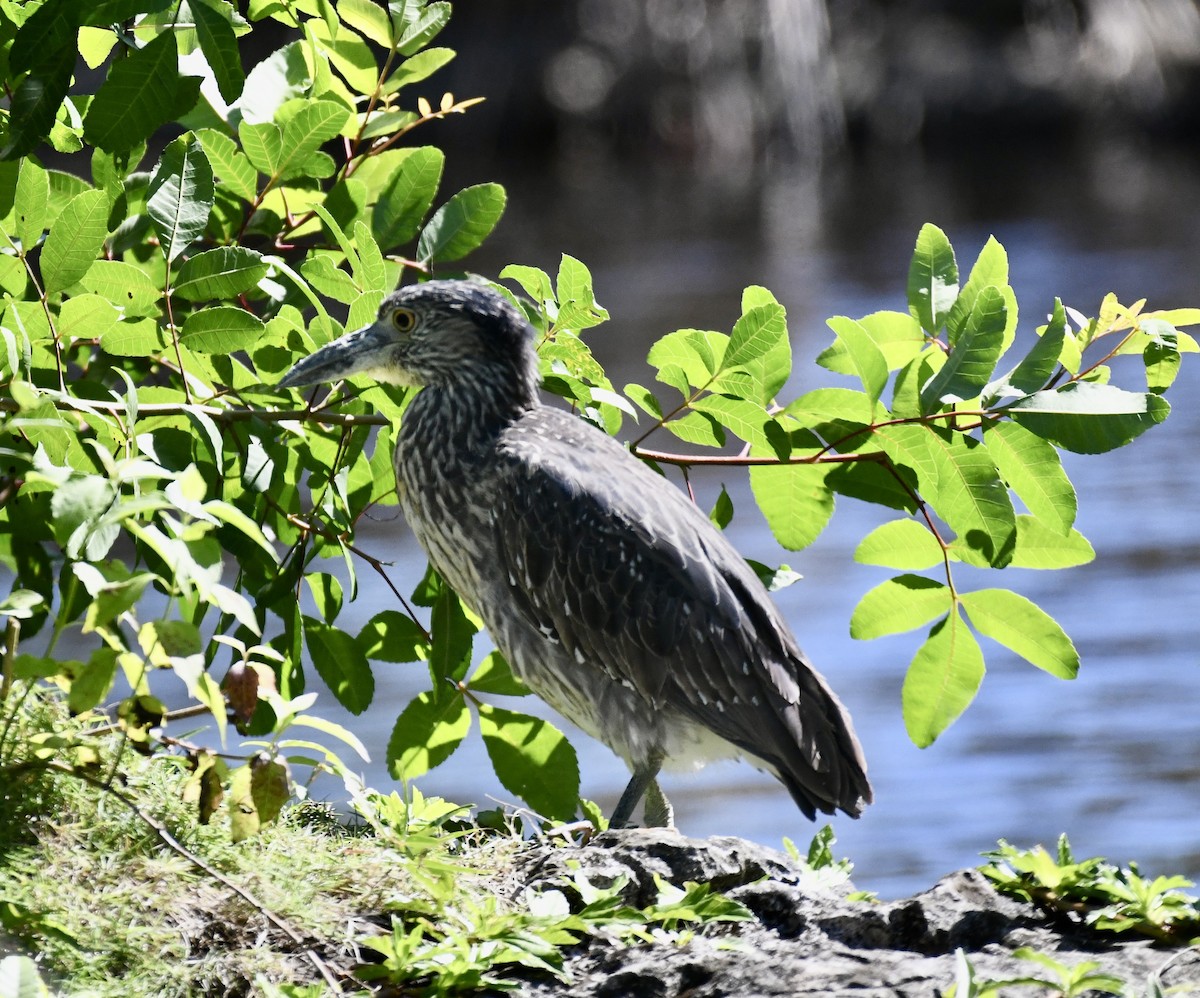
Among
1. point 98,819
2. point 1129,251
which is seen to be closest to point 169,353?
point 98,819

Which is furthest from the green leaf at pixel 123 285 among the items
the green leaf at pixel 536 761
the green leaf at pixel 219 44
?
the green leaf at pixel 536 761

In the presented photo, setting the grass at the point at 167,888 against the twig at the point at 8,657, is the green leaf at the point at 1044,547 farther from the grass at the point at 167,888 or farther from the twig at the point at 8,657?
the twig at the point at 8,657

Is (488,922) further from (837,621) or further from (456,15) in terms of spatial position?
(456,15)

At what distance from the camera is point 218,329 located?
3070 mm

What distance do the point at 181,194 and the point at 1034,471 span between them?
1600mm

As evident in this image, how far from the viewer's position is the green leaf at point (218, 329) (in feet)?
10.0

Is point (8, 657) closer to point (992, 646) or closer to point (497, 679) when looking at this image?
point (497, 679)

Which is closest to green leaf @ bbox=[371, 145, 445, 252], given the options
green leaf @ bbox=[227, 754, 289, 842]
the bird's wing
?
the bird's wing

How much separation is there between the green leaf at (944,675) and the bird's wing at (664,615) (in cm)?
32

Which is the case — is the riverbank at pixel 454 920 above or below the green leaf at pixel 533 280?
below

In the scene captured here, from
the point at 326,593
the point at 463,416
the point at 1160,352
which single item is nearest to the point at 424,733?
the point at 326,593

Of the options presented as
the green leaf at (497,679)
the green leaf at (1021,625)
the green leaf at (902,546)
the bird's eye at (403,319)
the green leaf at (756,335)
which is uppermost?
the bird's eye at (403,319)

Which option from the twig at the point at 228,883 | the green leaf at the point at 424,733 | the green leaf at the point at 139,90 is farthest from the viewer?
the green leaf at the point at 424,733

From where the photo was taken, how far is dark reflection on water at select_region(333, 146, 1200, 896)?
26.1ft
